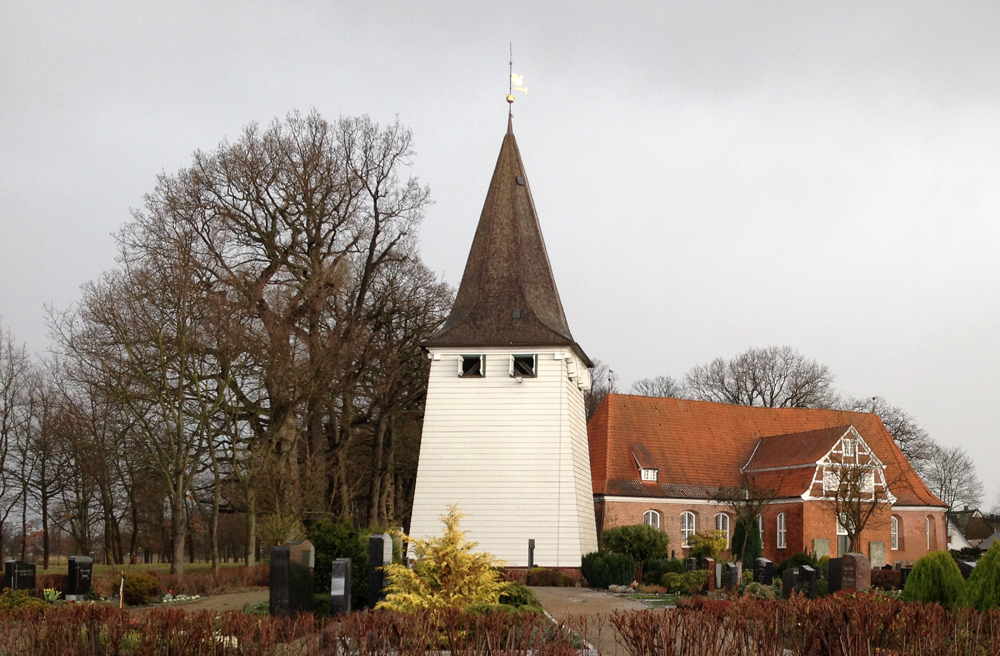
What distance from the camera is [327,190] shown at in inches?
1347

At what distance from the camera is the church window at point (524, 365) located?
29453mm

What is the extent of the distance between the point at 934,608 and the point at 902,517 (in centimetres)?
3326

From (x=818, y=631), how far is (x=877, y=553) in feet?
104

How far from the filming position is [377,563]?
16656mm

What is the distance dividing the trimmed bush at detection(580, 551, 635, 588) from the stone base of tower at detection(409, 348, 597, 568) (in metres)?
1.28

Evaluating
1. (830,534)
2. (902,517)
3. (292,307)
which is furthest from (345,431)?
(902,517)

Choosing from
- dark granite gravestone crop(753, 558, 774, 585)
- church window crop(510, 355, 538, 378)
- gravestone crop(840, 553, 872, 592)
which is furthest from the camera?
church window crop(510, 355, 538, 378)

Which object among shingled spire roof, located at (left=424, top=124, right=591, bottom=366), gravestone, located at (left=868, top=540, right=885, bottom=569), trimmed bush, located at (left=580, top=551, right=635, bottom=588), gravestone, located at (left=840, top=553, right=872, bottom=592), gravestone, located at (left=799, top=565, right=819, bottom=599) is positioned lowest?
gravestone, located at (left=868, top=540, right=885, bottom=569)

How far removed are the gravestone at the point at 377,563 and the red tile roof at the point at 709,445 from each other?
802 inches

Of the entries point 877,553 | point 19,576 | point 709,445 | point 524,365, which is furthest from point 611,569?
point 877,553

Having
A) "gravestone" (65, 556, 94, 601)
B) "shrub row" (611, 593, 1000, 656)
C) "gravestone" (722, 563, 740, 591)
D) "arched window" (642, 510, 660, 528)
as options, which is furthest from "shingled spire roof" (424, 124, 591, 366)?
"shrub row" (611, 593, 1000, 656)

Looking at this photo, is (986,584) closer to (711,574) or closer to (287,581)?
(287,581)

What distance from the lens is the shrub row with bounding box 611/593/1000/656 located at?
8.23 m

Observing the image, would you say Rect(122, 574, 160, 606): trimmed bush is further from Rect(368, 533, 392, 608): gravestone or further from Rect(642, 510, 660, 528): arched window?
Rect(642, 510, 660, 528): arched window
